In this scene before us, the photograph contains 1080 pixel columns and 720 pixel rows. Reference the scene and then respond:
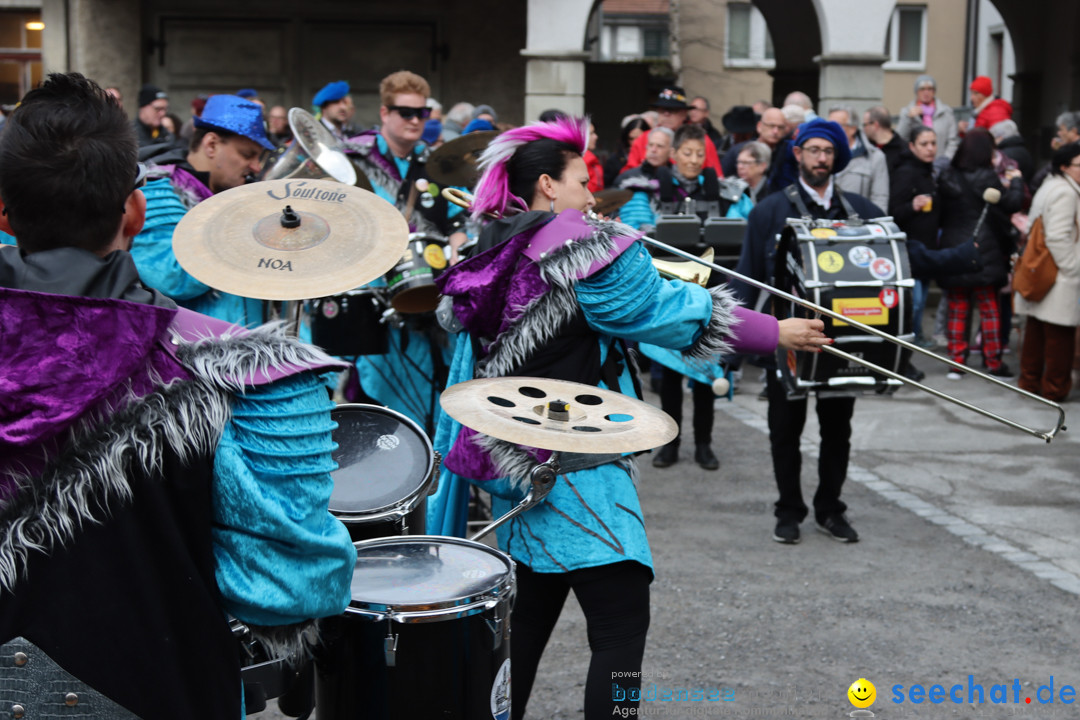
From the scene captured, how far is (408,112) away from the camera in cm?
594

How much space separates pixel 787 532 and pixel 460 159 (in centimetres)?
241

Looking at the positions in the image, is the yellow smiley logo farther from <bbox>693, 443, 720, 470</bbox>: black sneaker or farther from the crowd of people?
<bbox>693, 443, 720, 470</bbox>: black sneaker

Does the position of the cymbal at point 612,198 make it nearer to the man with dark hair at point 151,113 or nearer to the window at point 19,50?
the man with dark hair at point 151,113

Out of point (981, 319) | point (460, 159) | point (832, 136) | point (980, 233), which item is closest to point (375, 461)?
point (460, 159)

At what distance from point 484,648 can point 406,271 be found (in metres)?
2.92

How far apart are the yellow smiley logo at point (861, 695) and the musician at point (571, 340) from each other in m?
1.13

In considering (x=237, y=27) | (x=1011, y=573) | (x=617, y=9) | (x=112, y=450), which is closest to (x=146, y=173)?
(x=112, y=450)

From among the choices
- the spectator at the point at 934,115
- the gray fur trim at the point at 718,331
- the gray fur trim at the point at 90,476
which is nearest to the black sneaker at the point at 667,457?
the gray fur trim at the point at 718,331

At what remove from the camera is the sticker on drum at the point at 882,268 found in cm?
507

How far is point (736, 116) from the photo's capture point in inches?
483

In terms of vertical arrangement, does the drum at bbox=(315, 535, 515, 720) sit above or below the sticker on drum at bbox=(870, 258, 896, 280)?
below

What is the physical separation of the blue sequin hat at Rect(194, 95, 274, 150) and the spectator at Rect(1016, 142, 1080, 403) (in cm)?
658

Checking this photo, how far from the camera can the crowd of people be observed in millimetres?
1661

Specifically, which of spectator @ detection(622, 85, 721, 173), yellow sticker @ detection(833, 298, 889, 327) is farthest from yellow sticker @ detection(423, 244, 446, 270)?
spectator @ detection(622, 85, 721, 173)
